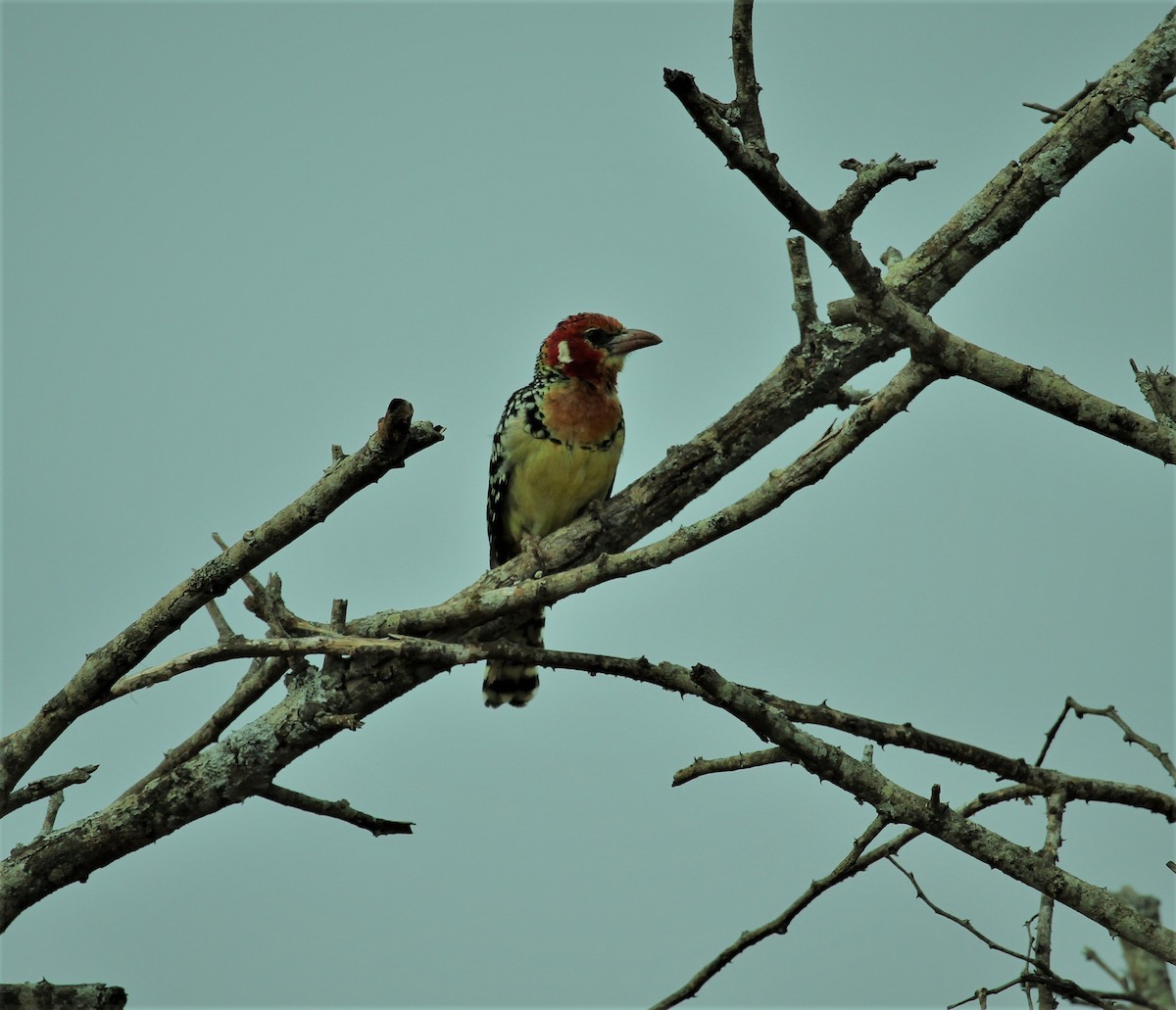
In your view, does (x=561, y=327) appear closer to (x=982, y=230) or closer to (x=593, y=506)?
(x=593, y=506)

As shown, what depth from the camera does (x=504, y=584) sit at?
5.04m

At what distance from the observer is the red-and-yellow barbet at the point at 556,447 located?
19.6ft

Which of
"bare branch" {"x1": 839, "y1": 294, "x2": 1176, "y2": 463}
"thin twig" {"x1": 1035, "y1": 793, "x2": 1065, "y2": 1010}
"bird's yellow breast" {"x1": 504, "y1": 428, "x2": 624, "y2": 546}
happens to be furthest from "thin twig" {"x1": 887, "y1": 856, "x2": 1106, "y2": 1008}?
"bird's yellow breast" {"x1": 504, "y1": 428, "x2": 624, "y2": 546}

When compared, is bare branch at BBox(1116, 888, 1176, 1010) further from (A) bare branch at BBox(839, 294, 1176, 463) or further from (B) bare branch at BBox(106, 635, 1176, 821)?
(A) bare branch at BBox(839, 294, 1176, 463)

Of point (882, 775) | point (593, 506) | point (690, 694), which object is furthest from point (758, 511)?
point (593, 506)

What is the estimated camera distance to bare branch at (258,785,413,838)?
169 inches

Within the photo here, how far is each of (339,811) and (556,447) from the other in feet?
7.42

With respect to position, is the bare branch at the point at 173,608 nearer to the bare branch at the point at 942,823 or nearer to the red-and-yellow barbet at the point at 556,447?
the bare branch at the point at 942,823

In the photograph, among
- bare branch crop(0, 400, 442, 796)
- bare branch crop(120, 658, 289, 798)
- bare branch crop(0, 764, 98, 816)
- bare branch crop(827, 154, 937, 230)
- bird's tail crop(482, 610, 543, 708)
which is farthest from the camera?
bird's tail crop(482, 610, 543, 708)

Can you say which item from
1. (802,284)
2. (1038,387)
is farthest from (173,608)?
(1038,387)

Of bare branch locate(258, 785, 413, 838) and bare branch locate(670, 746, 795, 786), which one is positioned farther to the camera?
bare branch locate(258, 785, 413, 838)

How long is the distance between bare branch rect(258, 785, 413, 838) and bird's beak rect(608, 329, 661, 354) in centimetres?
278

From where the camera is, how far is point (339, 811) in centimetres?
428

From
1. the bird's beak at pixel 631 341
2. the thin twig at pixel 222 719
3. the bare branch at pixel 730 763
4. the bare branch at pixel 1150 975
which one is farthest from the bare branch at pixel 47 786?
the bird's beak at pixel 631 341
